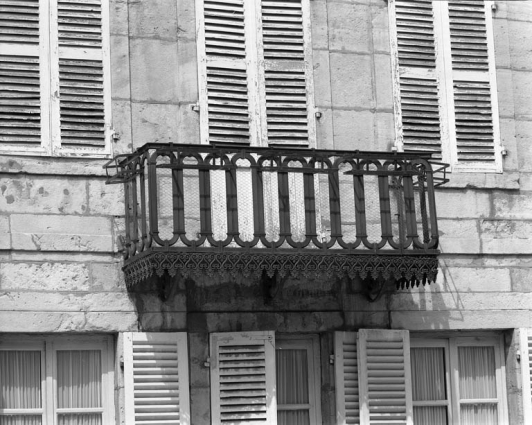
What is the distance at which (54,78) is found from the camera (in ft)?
43.7

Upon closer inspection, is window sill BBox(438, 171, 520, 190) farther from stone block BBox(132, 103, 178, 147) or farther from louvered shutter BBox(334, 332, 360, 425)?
stone block BBox(132, 103, 178, 147)

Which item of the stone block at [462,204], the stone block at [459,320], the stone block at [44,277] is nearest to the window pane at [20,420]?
the stone block at [44,277]

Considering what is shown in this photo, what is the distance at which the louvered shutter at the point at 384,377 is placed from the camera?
1362 cm

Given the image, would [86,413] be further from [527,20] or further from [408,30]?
[527,20]

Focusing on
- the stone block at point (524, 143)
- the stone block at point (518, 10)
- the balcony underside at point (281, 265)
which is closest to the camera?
the balcony underside at point (281, 265)

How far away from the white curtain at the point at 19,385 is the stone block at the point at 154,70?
2613mm

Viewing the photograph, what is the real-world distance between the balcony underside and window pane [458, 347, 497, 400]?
1336mm

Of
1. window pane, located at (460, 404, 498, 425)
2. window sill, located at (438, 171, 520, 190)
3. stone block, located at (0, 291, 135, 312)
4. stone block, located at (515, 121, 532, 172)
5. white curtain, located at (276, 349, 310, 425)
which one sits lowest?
window pane, located at (460, 404, 498, 425)

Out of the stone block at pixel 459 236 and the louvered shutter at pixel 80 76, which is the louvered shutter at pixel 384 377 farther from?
the louvered shutter at pixel 80 76

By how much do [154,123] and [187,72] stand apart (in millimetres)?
597

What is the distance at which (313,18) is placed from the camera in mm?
14227

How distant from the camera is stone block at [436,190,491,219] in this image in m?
14.2

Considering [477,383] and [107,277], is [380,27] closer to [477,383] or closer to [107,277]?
[477,383]

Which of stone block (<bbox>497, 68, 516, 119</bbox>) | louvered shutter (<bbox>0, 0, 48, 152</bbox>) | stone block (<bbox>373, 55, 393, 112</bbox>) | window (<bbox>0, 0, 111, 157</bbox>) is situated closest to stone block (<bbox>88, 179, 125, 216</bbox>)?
window (<bbox>0, 0, 111, 157</bbox>)
